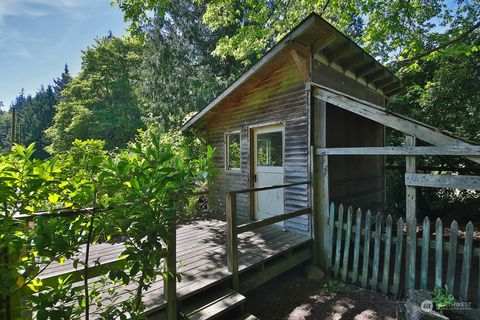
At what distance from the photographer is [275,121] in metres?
5.51

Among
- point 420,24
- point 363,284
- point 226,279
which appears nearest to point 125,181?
point 226,279

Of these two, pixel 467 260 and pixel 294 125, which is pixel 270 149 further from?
pixel 467 260

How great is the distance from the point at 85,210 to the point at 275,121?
4.40 meters

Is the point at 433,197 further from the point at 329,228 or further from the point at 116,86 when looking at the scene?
the point at 116,86

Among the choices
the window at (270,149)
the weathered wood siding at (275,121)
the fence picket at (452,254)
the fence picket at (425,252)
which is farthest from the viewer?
the window at (270,149)

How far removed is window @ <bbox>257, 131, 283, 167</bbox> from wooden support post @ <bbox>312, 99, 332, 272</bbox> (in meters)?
1.00

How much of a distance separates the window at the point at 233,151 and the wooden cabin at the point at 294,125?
1.1 inches

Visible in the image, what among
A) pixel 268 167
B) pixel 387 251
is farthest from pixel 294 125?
pixel 387 251

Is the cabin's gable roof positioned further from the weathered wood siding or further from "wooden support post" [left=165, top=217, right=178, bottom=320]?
"wooden support post" [left=165, top=217, right=178, bottom=320]

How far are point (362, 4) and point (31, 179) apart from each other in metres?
10.5

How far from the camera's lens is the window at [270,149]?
5.63 metres

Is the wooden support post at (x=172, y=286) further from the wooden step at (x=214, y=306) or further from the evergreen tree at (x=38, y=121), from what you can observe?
the evergreen tree at (x=38, y=121)

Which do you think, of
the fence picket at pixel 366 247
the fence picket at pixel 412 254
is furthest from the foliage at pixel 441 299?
the fence picket at pixel 366 247

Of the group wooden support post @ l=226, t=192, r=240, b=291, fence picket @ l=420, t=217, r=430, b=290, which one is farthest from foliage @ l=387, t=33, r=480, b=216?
wooden support post @ l=226, t=192, r=240, b=291
